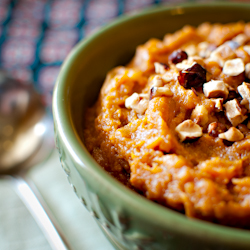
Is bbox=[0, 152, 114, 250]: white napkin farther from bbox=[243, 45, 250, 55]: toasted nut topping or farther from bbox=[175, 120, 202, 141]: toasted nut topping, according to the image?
bbox=[243, 45, 250, 55]: toasted nut topping

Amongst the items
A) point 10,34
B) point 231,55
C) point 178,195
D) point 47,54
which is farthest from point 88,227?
point 10,34

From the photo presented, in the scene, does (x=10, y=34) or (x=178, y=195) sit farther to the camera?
(x=10, y=34)

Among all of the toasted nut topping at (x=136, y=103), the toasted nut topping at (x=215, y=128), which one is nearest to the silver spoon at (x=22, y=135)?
the toasted nut topping at (x=136, y=103)

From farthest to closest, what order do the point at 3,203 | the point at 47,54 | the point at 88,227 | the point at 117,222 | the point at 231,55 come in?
the point at 47,54 < the point at 3,203 < the point at 88,227 < the point at 231,55 < the point at 117,222

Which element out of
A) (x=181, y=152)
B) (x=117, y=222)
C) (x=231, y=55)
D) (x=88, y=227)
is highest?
(x=231, y=55)

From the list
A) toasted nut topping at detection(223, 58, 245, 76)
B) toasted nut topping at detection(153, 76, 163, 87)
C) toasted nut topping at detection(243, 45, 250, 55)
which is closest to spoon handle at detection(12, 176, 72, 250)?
toasted nut topping at detection(153, 76, 163, 87)

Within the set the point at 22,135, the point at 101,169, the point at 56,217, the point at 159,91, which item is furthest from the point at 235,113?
the point at 22,135

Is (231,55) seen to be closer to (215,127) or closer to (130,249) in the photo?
(215,127)
